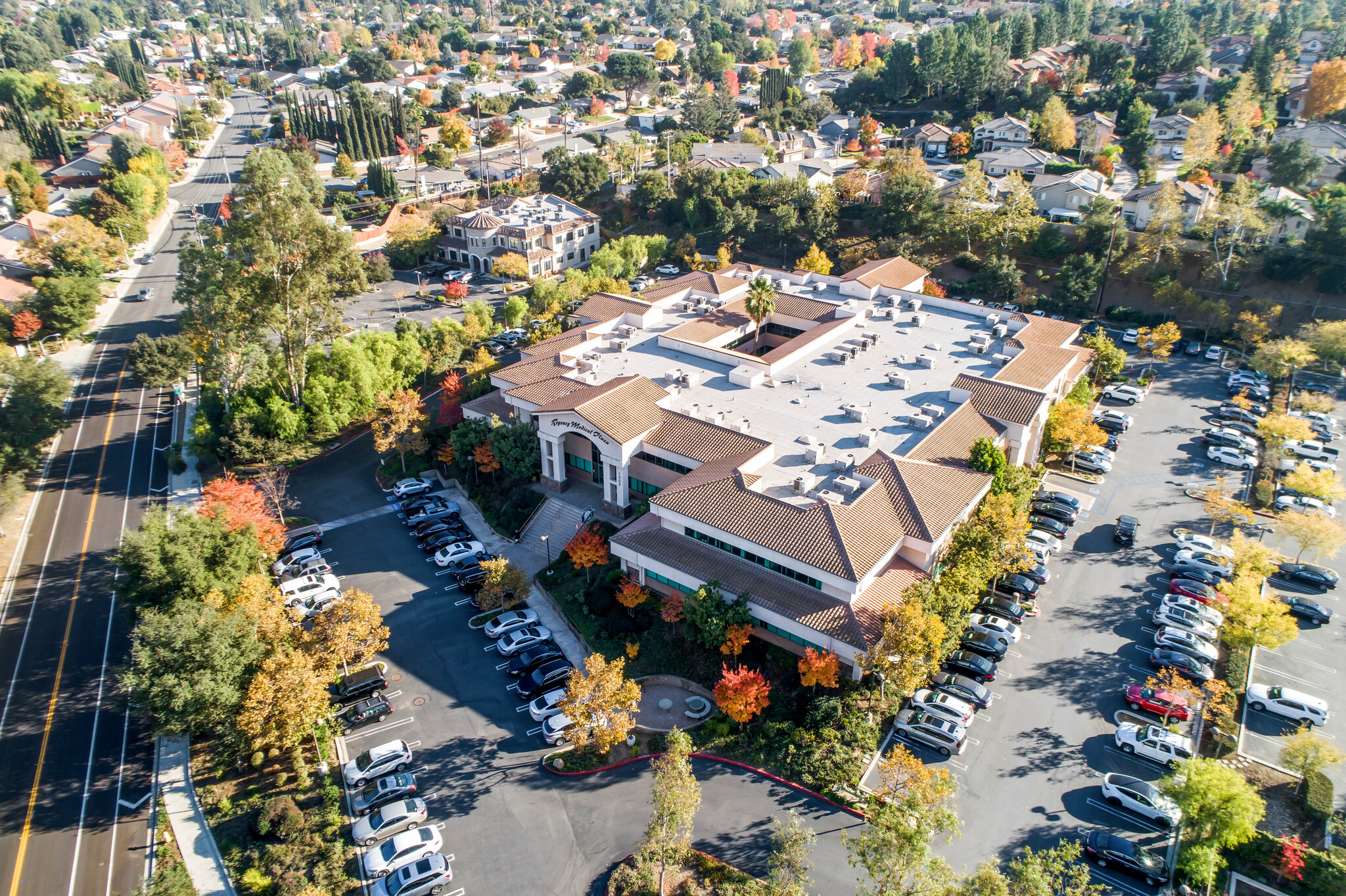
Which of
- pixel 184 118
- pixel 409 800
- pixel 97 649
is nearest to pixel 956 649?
pixel 409 800

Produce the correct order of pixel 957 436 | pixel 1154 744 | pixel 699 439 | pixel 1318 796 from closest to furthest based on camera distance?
pixel 1318 796, pixel 1154 744, pixel 699 439, pixel 957 436

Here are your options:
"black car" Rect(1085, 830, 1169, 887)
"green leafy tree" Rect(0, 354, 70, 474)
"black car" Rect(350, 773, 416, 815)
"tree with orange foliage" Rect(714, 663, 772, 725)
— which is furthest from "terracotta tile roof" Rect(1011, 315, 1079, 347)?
"green leafy tree" Rect(0, 354, 70, 474)

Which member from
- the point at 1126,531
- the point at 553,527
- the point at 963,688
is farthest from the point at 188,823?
the point at 1126,531

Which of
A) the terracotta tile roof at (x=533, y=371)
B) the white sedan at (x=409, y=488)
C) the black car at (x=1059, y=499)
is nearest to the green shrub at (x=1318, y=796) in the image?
the black car at (x=1059, y=499)

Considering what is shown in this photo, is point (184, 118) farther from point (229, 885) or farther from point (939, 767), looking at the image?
point (939, 767)

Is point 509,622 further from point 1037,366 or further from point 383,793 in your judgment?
point 1037,366

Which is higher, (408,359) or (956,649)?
(408,359)
